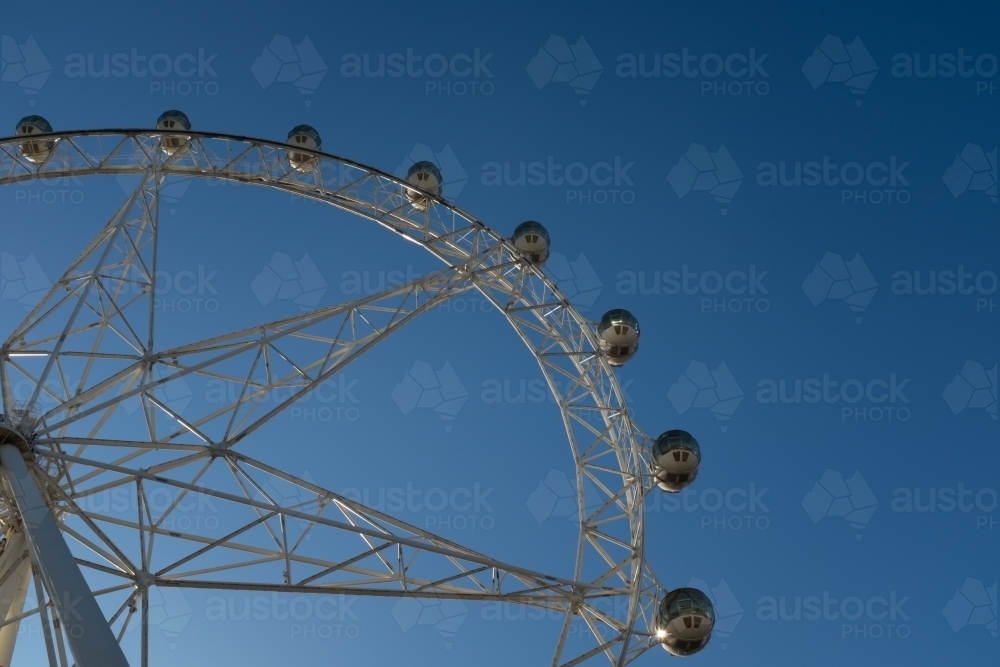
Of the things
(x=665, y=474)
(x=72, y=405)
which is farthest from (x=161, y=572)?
(x=665, y=474)

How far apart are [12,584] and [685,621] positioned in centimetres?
1081

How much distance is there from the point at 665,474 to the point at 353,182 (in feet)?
31.8

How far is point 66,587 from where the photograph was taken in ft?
39.5

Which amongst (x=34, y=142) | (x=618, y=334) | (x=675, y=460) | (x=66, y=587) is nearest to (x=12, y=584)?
(x=66, y=587)

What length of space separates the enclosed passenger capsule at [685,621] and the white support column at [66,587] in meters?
8.98

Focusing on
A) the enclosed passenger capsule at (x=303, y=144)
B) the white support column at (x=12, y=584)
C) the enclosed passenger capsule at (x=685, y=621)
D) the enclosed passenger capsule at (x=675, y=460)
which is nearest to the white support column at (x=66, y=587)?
the white support column at (x=12, y=584)

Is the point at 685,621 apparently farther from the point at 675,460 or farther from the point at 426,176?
the point at 426,176

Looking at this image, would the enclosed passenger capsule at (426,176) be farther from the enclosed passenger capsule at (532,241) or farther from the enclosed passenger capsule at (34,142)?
the enclosed passenger capsule at (34,142)

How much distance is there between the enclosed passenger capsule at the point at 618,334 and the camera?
21.8 meters

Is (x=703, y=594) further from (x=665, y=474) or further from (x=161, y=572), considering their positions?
(x=161, y=572)

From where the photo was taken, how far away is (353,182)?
75.6 ft

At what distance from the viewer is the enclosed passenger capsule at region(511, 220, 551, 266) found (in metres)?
23.4

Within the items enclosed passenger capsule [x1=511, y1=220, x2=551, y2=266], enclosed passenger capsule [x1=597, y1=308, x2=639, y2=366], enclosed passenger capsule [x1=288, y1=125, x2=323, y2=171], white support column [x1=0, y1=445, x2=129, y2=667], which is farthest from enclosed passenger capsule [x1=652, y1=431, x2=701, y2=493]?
white support column [x1=0, y1=445, x2=129, y2=667]

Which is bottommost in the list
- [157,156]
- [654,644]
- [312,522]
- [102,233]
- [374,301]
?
[654,644]
